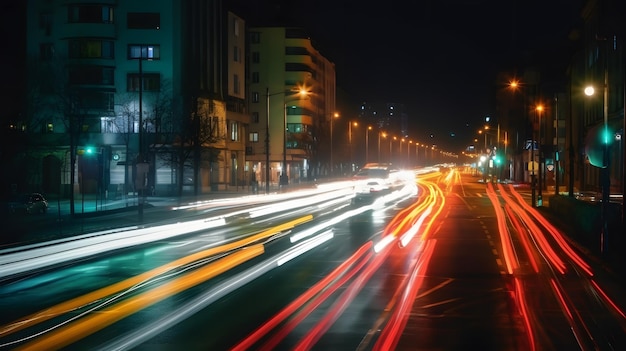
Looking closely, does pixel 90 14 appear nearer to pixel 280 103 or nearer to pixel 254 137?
pixel 254 137

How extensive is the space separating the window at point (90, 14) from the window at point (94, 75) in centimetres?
431

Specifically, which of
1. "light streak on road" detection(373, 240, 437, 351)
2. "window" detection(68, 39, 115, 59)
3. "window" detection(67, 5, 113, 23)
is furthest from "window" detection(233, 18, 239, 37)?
"light streak on road" detection(373, 240, 437, 351)

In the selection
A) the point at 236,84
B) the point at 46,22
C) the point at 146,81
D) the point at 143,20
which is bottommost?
the point at 146,81

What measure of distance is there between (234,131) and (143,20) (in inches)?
777

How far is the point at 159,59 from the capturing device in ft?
229

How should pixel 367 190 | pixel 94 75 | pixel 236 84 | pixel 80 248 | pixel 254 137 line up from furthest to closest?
1. pixel 254 137
2. pixel 236 84
3. pixel 94 75
4. pixel 367 190
5. pixel 80 248

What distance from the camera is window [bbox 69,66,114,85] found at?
2689 inches

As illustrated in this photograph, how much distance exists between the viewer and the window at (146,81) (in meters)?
69.4

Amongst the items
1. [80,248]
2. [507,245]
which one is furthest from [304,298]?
[507,245]

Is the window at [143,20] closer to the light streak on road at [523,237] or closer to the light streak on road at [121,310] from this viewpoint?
the light streak on road at [523,237]

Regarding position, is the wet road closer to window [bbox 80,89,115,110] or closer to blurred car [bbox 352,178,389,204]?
blurred car [bbox 352,178,389,204]

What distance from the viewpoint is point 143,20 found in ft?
231

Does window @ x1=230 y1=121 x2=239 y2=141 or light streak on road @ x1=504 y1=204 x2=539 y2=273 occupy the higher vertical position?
window @ x1=230 y1=121 x2=239 y2=141

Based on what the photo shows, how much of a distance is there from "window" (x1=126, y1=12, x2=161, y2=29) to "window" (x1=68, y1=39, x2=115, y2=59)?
248cm
